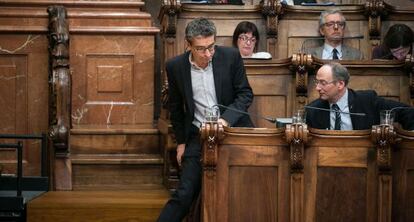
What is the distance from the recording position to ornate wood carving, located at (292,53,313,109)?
337 centimetres

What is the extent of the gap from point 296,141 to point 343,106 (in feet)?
1.30

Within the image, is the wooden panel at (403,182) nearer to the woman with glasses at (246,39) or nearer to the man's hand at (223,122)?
the man's hand at (223,122)

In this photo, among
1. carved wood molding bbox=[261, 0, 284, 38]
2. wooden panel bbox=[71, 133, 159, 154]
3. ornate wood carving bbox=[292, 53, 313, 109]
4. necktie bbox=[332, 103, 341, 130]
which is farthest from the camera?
carved wood molding bbox=[261, 0, 284, 38]

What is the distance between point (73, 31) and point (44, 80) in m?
0.25

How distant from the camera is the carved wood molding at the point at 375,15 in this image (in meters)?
4.00

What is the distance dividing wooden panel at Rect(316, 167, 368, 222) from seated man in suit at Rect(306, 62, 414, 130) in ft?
0.93

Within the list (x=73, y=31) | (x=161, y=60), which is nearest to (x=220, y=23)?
(x=161, y=60)

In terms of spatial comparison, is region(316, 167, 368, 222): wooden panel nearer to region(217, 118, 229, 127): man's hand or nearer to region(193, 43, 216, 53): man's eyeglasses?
region(217, 118, 229, 127): man's hand

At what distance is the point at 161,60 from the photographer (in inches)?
160

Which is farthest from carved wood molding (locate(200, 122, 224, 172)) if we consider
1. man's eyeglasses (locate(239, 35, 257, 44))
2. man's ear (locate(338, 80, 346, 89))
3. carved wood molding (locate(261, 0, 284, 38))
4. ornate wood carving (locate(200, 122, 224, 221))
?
carved wood molding (locate(261, 0, 284, 38))

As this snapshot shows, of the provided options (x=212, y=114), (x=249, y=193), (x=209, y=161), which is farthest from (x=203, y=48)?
(x=249, y=193)

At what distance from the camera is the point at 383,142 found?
8.67 ft

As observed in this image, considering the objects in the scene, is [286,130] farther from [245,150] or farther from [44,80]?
[44,80]

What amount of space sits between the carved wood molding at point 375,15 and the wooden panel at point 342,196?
1.46 metres
